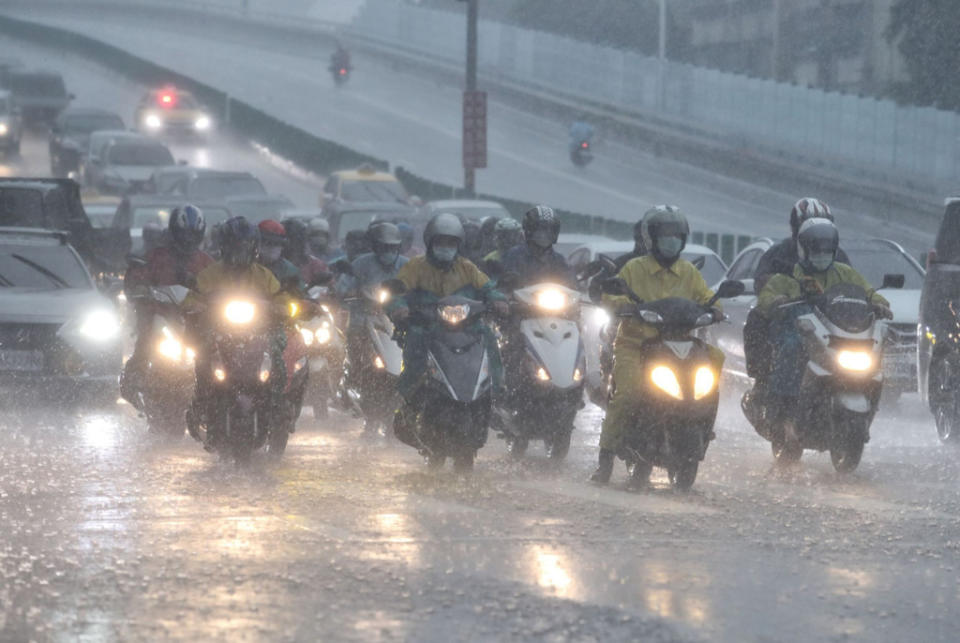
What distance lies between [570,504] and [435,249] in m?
2.49

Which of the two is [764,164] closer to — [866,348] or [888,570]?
[866,348]

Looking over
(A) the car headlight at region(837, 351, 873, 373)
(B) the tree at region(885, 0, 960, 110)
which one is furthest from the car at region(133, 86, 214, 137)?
(A) the car headlight at region(837, 351, 873, 373)

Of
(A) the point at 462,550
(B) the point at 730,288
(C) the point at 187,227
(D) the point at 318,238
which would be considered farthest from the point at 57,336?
(A) the point at 462,550

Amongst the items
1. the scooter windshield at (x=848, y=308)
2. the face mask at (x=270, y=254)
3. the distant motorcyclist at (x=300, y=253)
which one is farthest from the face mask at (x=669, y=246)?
the distant motorcyclist at (x=300, y=253)

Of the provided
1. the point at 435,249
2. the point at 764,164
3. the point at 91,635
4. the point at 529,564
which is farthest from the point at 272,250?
the point at 764,164

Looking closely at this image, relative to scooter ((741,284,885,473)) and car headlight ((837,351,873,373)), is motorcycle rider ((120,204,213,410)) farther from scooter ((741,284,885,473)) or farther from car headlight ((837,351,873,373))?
car headlight ((837,351,873,373))

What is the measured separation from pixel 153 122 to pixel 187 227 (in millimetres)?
52265

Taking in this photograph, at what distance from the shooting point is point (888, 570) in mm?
8617

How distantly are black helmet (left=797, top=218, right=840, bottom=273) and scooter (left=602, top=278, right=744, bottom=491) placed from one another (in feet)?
3.93

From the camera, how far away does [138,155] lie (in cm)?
4903

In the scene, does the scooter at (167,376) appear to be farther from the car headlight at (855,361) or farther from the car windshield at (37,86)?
the car windshield at (37,86)

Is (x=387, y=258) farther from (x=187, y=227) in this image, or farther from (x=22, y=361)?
(x=22, y=361)

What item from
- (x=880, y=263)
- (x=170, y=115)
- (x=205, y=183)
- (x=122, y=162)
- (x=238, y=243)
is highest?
(x=238, y=243)

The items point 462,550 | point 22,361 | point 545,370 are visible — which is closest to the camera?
point 462,550
